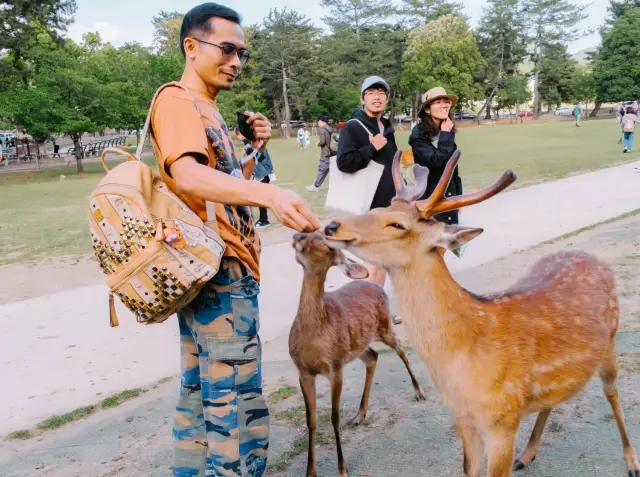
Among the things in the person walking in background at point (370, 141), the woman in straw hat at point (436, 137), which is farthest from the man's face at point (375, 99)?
the woman in straw hat at point (436, 137)

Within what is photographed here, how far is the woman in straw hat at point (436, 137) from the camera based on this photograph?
4.95 metres

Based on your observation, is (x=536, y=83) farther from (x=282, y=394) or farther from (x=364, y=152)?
(x=282, y=394)

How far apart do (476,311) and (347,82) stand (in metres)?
56.0

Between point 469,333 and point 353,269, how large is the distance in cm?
86

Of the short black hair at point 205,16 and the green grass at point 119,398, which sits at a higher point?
the short black hair at point 205,16

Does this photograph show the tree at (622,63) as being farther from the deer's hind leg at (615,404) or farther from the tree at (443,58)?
the deer's hind leg at (615,404)

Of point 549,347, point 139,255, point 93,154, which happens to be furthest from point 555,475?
point 93,154

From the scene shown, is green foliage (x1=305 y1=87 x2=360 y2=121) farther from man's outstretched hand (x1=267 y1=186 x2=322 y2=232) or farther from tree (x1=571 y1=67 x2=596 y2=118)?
man's outstretched hand (x1=267 y1=186 x2=322 y2=232)

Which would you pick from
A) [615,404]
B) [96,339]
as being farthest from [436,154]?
[96,339]

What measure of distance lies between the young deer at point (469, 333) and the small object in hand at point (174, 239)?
0.62 metres

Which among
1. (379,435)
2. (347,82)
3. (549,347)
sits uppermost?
(347,82)

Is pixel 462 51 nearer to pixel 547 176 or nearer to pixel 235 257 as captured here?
pixel 547 176

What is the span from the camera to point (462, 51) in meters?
59.3

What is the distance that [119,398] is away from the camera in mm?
4141
